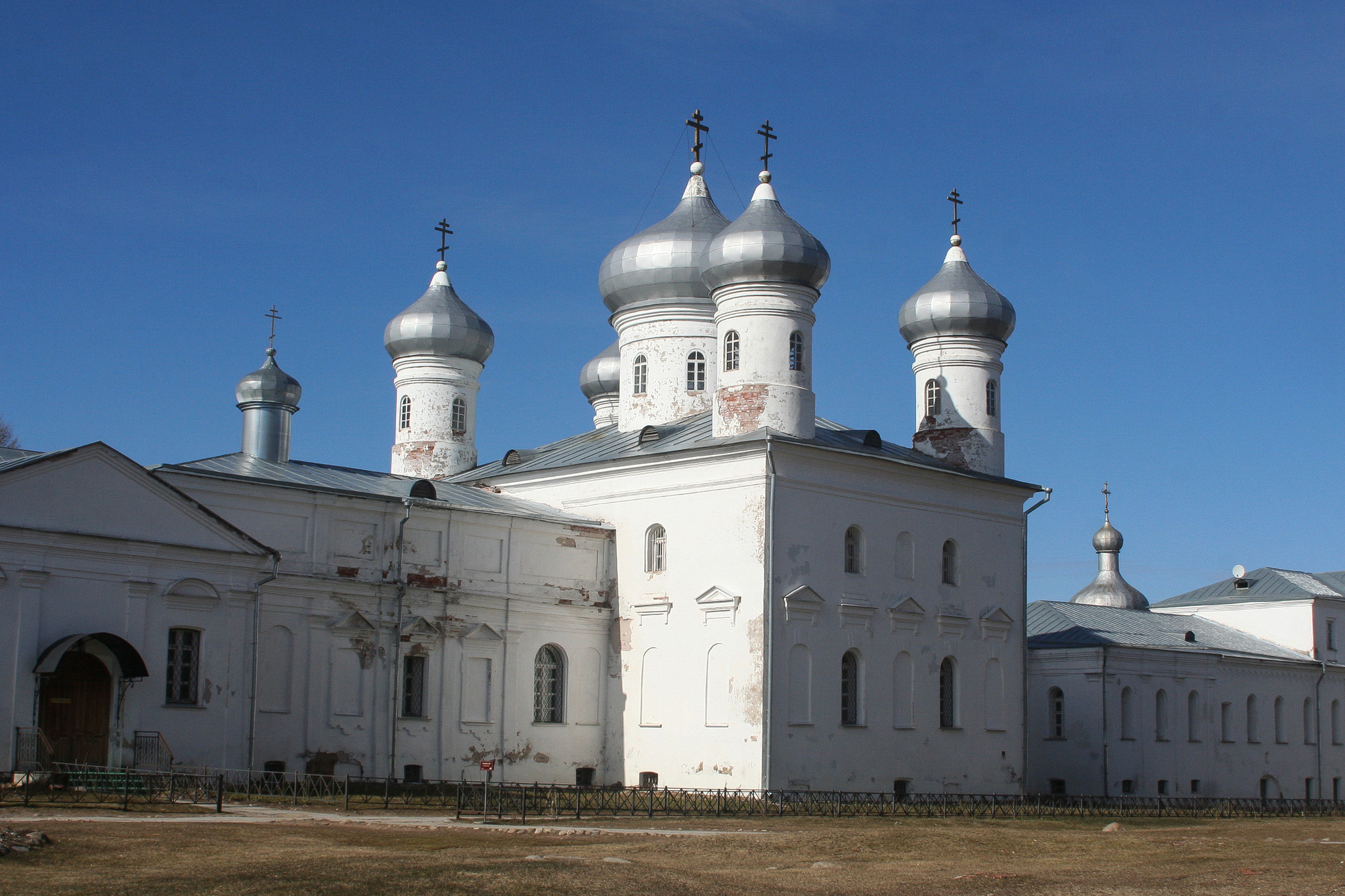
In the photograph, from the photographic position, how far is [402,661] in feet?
86.2

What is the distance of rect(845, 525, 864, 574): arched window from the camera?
90.3 feet

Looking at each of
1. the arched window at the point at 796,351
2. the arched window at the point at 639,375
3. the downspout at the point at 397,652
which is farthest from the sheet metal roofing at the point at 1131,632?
the downspout at the point at 397,652

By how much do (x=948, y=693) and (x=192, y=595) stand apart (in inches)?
553

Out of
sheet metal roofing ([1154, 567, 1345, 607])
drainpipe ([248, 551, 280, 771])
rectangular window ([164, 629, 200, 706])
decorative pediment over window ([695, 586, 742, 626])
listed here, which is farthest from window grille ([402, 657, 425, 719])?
sheet metal roofing ([1154, 567, 1345, 607])

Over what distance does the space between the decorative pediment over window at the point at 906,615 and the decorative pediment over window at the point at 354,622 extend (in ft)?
30.2

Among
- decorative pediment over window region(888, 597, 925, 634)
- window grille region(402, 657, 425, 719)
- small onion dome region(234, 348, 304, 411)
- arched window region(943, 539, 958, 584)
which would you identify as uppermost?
small onion dome region(234, 348, 304, 411)

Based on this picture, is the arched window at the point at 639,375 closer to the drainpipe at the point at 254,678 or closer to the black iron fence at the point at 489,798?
the black iron fence at the point at 489,798

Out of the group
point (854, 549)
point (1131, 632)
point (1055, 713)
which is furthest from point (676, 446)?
point (1131, 632)

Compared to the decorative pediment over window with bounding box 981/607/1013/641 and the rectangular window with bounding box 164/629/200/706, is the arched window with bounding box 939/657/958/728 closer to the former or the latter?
the decorative pediment over window with bounding box 981/607/1013/641

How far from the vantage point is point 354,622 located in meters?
25.7

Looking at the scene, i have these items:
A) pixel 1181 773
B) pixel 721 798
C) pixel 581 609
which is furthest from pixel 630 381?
pixel 1181 773

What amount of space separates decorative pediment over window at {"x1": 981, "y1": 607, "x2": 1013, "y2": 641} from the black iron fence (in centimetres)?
303

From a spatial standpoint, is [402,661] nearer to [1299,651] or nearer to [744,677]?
[744,677]

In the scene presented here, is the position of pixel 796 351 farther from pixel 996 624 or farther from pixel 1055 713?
pixel 1055 713
